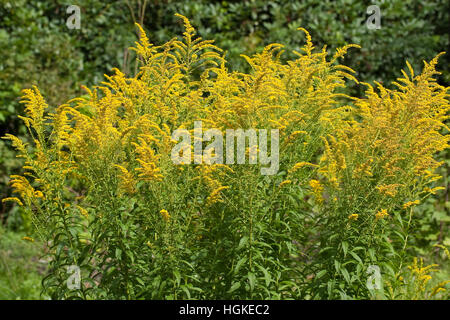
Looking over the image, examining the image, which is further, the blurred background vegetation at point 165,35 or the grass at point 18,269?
the blurred background vegetation at point 165,35

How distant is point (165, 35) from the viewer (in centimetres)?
794

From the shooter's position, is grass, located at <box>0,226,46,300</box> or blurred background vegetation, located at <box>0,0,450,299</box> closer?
grass, located at <box>0,226,46,300</box>

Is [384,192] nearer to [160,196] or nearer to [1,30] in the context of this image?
[160,196]

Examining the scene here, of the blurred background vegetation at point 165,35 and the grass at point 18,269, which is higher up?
the blurred background vegetation at point 165,35

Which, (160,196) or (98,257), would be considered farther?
(98,257)

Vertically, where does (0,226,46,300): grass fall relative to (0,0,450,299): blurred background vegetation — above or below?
below

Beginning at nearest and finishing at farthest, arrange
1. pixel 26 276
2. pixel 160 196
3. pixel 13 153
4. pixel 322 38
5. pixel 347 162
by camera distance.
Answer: pixel 160 196 → pixel 347 162 → pixel 26 276 → pixel 13 153 → pixel 322 38

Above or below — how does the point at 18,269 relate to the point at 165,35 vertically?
below

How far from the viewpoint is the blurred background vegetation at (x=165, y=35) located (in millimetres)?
7500

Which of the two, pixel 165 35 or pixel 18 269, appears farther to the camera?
pixel 165 35

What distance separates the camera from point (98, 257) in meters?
3.79

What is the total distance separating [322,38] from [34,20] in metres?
4.17

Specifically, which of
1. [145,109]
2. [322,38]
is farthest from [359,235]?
[322,38]

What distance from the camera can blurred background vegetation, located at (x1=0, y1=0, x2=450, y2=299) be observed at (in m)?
7.50
